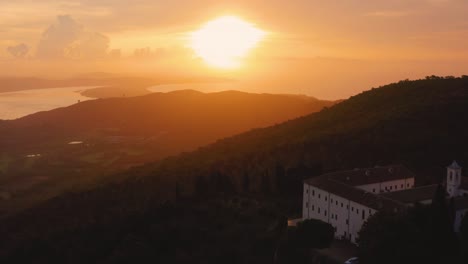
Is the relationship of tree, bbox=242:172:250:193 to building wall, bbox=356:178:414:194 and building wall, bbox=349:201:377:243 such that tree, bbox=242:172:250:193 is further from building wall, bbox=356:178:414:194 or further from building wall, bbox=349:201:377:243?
building wall, bbox=349:201:377:243

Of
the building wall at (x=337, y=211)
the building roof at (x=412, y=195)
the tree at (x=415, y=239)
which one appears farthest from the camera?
the building wall at (x=337, y=211)

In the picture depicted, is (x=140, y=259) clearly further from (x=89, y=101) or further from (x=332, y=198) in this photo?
(x=89, y=101)

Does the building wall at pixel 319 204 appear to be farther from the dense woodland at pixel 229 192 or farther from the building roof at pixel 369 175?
the dense woodland at pixel 229 192

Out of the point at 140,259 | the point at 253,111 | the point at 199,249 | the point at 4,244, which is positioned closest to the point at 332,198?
the point at 199,249

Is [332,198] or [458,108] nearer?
[332,198]

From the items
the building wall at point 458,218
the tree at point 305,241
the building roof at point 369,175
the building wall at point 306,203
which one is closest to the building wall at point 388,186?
the building roof at point 369,175

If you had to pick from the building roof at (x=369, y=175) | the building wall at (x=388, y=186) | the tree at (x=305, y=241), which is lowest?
the tree at (x=305, y=241)

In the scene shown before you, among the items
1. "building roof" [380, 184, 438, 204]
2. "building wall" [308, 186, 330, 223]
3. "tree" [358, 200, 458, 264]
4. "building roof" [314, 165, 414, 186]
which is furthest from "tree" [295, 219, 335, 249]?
"building roof" [314, 165, 414, 186]

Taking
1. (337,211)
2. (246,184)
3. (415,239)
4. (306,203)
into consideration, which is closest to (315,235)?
(337,211)
